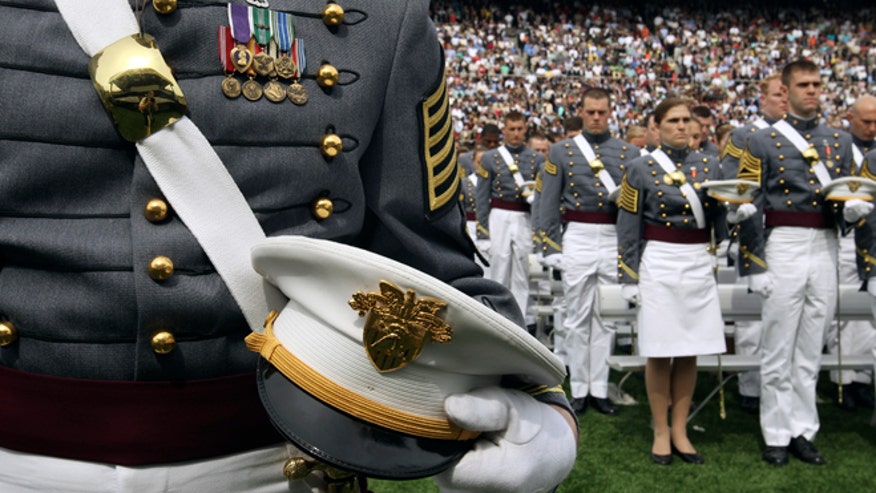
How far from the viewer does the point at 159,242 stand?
0.98 m

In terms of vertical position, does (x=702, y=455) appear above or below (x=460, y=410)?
below

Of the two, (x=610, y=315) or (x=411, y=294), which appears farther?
(x=610, y=315)

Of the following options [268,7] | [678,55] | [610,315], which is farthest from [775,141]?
[678,55]

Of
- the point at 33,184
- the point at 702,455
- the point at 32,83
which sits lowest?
the point at 702,455

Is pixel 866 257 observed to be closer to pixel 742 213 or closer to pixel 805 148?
pixel 805 148

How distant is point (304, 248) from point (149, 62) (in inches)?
11.2

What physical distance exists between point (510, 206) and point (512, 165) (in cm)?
42

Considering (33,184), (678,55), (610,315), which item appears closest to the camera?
(33,184)

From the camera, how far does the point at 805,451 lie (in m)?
4.85

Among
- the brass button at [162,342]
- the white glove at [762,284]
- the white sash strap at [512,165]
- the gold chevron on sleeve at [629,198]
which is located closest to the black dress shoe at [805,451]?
the white glove at [762,284]

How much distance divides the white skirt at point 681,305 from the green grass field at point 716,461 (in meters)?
0.65

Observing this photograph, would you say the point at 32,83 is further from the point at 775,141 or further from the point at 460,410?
the point at 775,141

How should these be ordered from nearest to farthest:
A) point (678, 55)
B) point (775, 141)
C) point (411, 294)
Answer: point (411, 294), point (775, 141), point (678, 55)

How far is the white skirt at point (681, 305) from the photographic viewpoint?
4773mm
